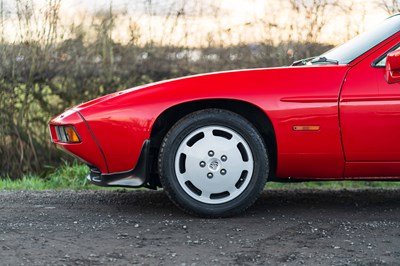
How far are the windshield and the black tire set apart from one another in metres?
0.89

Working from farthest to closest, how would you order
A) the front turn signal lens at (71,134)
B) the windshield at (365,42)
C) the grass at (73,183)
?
the grass at (73,183)
the windshield at (365,42)
the front turn signal lens at (71,134)

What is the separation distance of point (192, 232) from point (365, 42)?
6.20 ft

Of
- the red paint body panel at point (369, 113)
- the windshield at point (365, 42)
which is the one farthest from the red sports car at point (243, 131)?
the windshield at point (365, 42)

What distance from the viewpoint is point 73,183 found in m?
7.86

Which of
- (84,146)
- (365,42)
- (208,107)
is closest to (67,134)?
(84,146)

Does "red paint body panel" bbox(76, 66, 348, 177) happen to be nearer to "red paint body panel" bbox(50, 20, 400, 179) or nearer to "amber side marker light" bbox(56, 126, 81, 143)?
"red paint body panel" bbox(50, 20, 400, 179)

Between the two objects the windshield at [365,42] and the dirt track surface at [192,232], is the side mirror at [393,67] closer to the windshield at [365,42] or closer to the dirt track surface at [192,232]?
the windshield at [365,42]

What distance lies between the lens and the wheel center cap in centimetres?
534

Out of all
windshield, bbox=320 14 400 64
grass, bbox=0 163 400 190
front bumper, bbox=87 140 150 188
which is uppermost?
windshield, bbox=320 14 400 64

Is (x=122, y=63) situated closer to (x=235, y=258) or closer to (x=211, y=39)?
(x=211, y=39)

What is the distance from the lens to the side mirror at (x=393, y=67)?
5.12 m

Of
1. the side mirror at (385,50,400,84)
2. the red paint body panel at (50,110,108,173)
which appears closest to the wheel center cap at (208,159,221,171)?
the red paint body panel at (50,110,108,173)

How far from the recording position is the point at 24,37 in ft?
28.1

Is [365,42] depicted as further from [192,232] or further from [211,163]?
[192,232]
